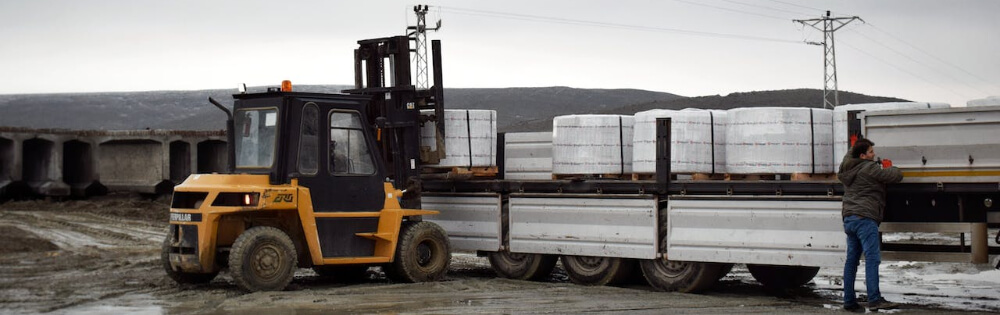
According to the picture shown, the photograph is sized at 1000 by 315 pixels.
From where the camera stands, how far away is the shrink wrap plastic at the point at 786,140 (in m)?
12.0

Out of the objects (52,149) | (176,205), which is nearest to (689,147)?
(176,205)

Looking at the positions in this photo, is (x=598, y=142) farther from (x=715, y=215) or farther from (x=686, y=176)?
(x=715, y=215)

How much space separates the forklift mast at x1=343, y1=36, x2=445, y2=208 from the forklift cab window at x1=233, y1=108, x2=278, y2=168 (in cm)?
141

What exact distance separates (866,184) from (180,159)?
24088 mm

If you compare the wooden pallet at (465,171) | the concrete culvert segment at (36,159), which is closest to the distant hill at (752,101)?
the concrete culvert segment at (36,159)

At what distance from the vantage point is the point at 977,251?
10.8 meters

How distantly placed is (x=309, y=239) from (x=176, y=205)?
141 centimetres

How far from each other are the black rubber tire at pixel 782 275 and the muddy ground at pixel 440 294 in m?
0.14

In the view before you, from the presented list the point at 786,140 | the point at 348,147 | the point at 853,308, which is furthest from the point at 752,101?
the point at 853,308

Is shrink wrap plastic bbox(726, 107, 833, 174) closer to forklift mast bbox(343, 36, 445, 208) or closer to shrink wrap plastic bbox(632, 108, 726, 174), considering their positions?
shrink wrap plastic bbox(632, 108, 726, 174)

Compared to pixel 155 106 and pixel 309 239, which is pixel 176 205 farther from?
pixel 155 106

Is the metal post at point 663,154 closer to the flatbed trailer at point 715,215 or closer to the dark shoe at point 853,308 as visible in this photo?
the flatbed trailer at point 715,215

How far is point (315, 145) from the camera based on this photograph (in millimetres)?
12539

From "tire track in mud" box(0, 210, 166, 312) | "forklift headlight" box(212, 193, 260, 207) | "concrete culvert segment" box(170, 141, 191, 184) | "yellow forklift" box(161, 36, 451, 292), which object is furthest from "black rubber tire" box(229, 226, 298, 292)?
"concrete culvert segment" box(170, 141, 191, 184)
